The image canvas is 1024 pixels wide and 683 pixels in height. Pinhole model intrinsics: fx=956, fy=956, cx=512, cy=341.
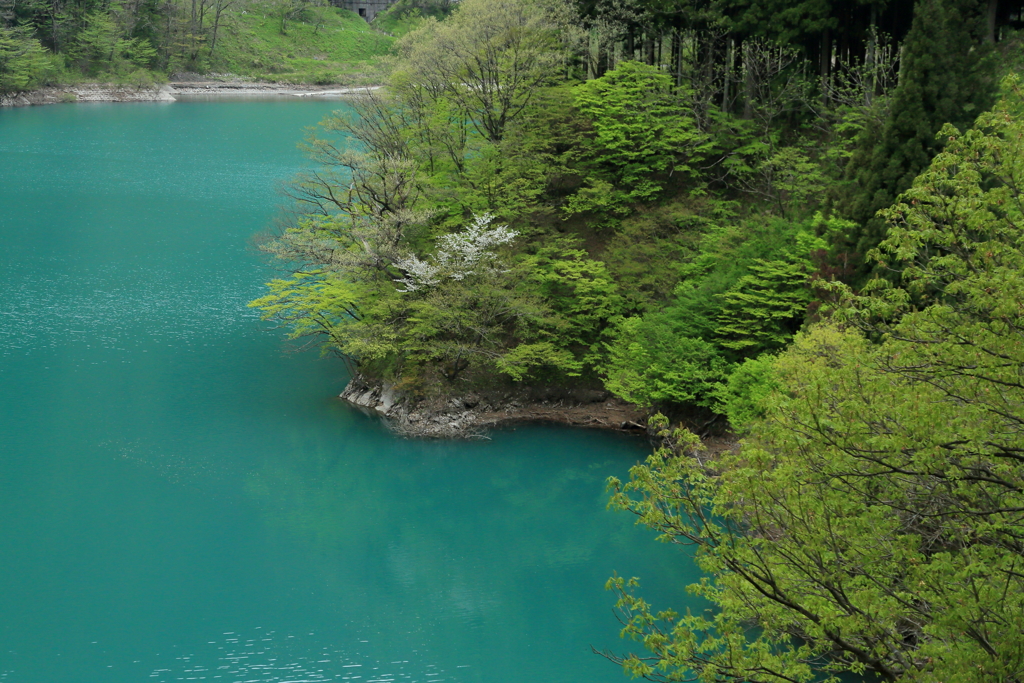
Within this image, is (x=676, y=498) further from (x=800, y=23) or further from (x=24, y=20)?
(x=24, y=20)

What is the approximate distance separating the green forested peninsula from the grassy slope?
65260mm

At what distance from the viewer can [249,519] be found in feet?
63.0

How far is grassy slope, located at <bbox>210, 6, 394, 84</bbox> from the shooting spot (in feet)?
306

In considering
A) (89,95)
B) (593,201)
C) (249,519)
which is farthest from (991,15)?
(89,95)

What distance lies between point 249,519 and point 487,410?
6.87 meters

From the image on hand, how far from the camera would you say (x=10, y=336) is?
92.5ft

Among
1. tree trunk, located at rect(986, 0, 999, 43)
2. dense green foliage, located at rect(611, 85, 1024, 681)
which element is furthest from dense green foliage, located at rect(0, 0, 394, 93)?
dense green foliage, located at rect(611, 85, 1024, 681)

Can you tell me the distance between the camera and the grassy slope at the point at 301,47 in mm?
93188

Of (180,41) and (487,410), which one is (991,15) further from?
(180,41)

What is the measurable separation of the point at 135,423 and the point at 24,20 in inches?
2759

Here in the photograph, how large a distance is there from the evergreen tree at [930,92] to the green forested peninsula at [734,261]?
0.19 feet

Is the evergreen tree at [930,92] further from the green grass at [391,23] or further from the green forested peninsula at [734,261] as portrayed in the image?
the green grass at [391,23]

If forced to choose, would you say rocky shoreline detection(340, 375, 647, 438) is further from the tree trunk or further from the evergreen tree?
the tree trunk

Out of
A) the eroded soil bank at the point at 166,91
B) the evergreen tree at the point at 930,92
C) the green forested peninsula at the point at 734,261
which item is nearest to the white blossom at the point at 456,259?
the green forested peninsula at the point at 734,261
